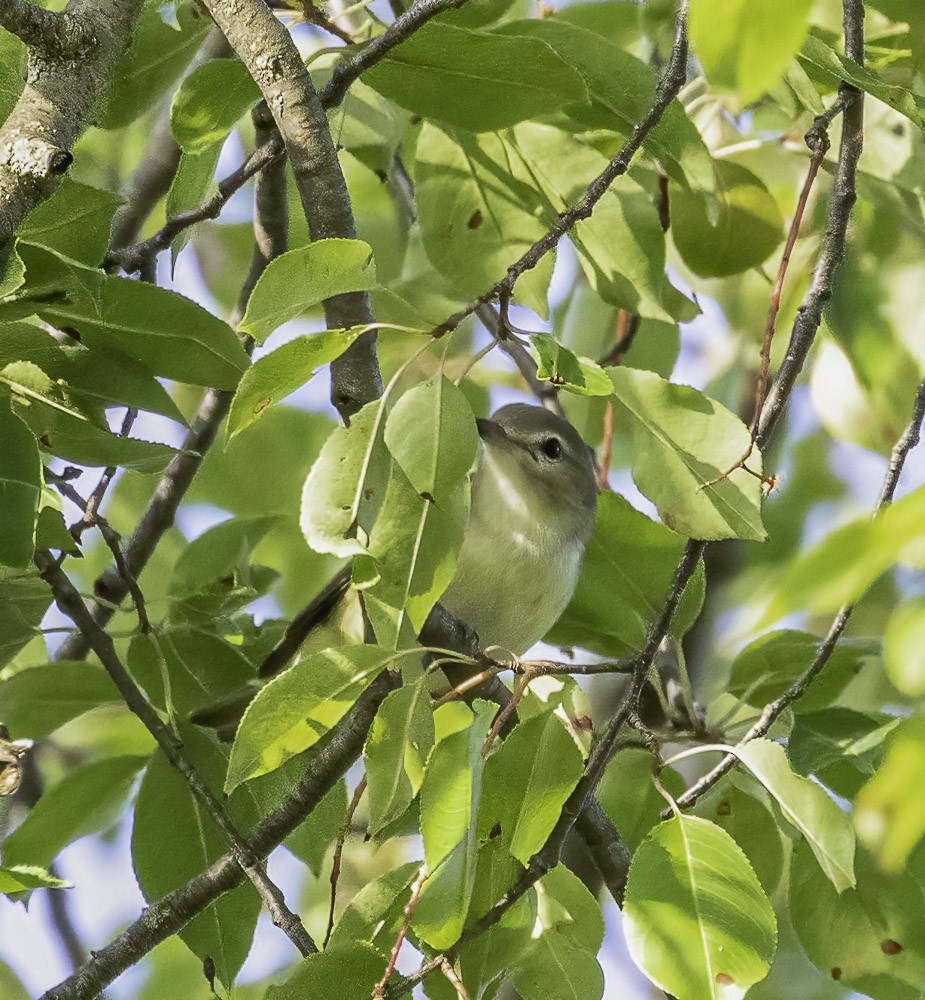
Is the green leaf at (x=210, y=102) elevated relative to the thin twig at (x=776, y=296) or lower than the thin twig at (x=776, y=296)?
elevated

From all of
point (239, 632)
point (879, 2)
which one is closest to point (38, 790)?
point (239, 632)

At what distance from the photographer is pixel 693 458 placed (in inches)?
55.0

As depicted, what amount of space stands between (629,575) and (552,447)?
2.59 feet

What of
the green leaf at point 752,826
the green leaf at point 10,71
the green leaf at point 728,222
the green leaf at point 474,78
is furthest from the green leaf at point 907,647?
the green leaf at point 728,222

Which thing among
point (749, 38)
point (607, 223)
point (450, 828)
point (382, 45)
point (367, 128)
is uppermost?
point (749, 38)

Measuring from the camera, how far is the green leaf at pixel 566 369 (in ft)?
3.92

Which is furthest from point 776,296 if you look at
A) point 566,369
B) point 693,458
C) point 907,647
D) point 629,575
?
point 907,647

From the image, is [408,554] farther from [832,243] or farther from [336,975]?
[832,243]

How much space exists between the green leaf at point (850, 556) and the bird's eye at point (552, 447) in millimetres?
2218

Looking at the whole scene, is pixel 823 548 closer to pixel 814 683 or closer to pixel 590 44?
pixel 590 44

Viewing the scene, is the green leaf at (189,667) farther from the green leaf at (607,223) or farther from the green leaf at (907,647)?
the green leaf at (907,647)

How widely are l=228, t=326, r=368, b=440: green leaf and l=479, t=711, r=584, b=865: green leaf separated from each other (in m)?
0.44

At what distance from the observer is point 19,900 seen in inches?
70.8

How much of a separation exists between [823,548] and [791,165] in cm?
220
